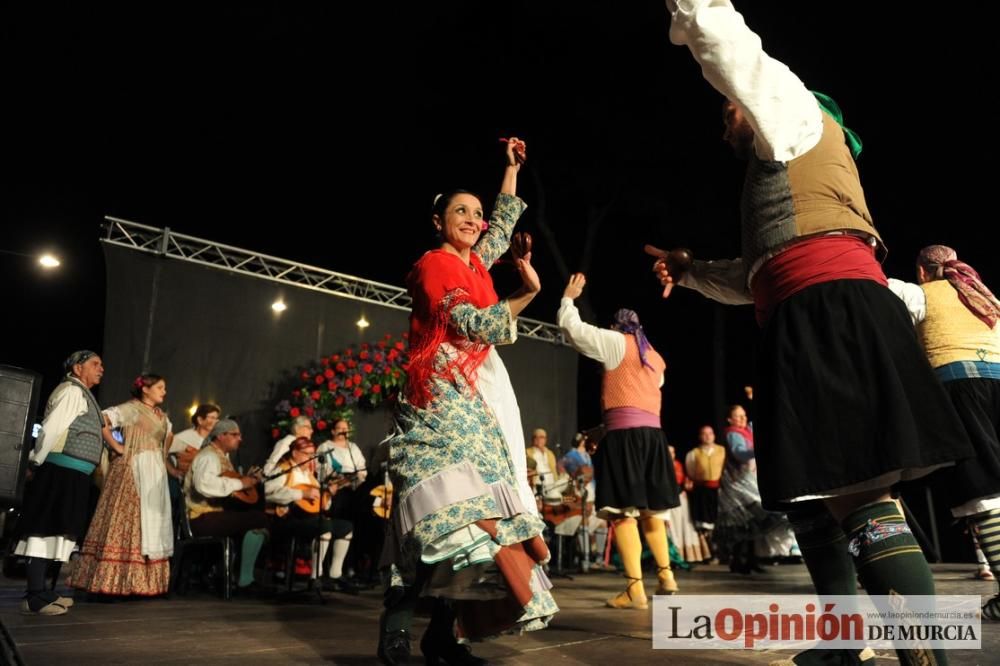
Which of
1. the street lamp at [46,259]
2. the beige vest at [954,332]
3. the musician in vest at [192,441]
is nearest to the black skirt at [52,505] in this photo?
the musician in vest at [192,441]

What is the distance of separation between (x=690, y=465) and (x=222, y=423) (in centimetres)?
608

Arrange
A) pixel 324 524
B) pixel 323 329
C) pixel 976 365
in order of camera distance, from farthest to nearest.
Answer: pixel 323 329
pixel 324 524
pixel 976 365

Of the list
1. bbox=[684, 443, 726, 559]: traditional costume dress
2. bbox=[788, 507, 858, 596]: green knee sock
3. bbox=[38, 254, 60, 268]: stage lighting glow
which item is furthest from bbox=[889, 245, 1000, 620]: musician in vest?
bbox=[38, 254, 60, 268]: stage lighting glow

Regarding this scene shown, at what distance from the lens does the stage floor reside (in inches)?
108

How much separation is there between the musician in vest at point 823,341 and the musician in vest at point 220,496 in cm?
515

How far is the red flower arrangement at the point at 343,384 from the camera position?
821cm

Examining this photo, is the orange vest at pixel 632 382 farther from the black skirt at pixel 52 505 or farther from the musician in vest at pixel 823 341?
the black skirt at pixel 52 505

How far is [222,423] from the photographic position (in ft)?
21.2

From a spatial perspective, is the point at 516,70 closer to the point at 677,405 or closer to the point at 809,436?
the point at 677,405

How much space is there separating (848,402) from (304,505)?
18.0 feet

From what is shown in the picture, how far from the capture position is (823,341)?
67.6 inches

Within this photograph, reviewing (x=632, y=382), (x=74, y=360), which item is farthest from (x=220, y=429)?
(x=632, y=382)

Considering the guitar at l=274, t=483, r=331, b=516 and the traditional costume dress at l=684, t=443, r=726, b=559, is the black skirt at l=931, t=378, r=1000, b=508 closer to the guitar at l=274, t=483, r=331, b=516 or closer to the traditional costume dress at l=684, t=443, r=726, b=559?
the guitar at l=274, t=483, r=331, b=516

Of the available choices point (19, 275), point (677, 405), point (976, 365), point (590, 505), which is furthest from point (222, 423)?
point (677, 405)
